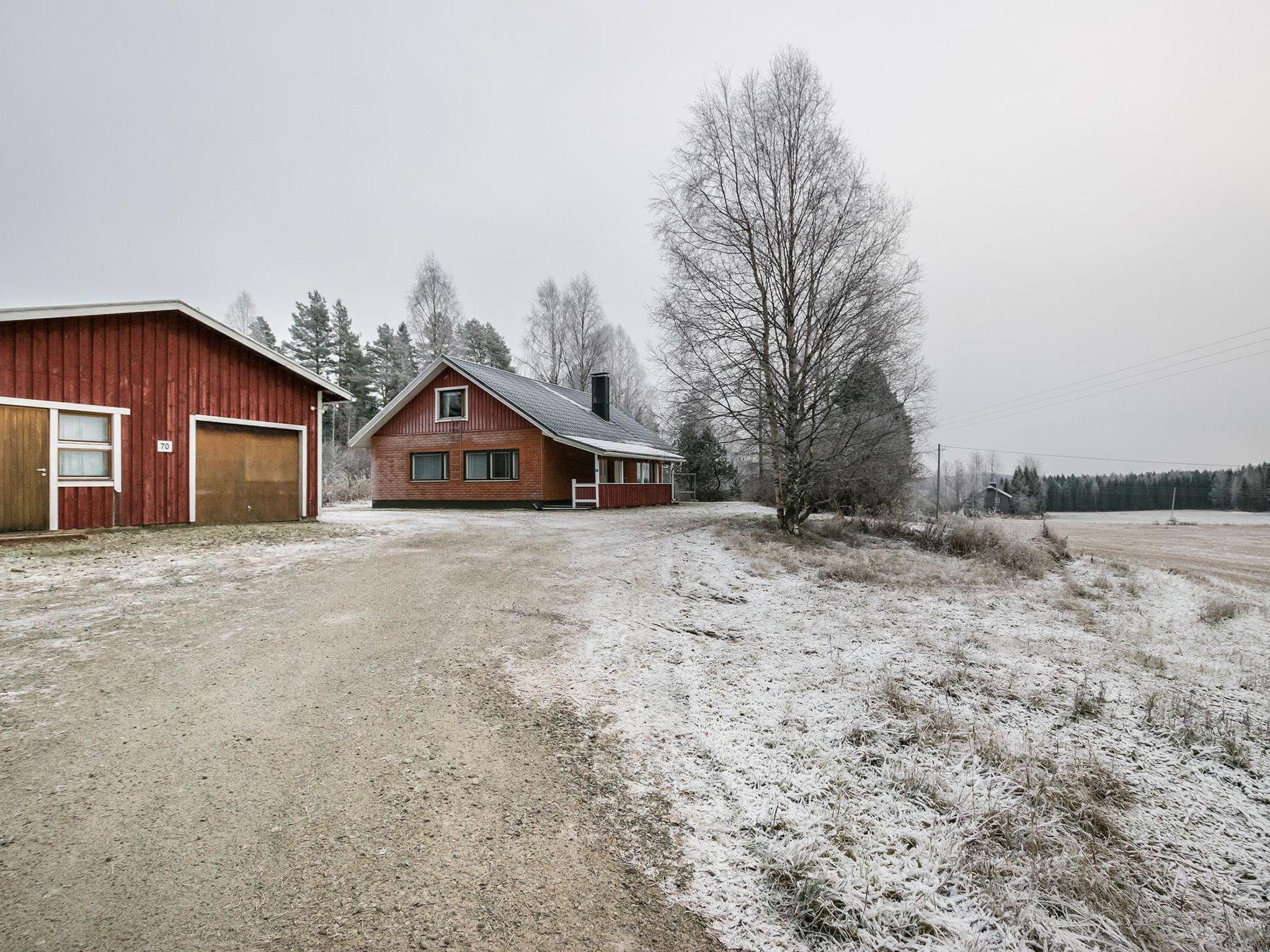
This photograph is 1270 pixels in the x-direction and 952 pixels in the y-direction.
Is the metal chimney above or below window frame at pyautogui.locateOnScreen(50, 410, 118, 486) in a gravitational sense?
above

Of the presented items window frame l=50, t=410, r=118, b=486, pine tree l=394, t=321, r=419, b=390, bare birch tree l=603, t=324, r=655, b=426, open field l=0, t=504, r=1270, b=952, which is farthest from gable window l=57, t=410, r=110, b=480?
bare birch tree l=603, t=324, r=655, b=426

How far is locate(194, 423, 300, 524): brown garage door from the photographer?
1116 centimetres

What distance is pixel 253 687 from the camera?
372cm

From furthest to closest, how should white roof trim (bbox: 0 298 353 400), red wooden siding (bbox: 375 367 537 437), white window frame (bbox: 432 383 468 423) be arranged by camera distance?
white window frame (bbox: 432 383 468 423)
red wooden siding (bbox: 375 367 537 437)
white roof trim (bbox: 0 298 353 400)

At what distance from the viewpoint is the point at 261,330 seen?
40.2m

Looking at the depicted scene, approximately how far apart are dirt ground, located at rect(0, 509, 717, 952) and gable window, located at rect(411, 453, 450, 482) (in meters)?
15.5

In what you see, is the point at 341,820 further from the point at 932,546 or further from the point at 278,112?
the point at 278,112

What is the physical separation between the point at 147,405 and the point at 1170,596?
2000 cm

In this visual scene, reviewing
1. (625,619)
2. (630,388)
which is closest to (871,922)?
(625,619)

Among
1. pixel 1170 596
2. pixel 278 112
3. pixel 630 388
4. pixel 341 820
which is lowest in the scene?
pixel 1170 596

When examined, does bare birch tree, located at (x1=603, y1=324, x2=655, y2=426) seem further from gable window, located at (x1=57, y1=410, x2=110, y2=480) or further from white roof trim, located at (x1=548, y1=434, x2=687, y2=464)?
gable window, located at (x1=57, y1=410, x2=110, y2=480)

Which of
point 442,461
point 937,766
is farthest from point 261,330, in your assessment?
point 937,766

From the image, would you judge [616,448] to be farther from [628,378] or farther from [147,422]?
[628,378]

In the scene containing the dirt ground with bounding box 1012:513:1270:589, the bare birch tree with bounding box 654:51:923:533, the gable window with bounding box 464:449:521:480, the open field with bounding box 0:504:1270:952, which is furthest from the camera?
the gable window with bounding box 464:449:521:480
